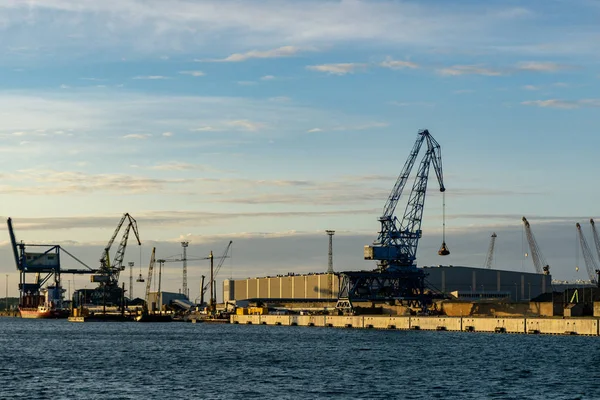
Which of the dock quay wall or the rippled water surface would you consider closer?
the rippled water surface

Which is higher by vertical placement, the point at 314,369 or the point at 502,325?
the point at 502,325

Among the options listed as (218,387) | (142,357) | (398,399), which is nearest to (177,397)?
(218,387)

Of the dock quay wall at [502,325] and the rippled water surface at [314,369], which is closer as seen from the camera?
the rippled water surface at [314,369]

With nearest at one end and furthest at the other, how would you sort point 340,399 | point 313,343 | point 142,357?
1. point 340,399
2. point 142,357
3. point 313,343

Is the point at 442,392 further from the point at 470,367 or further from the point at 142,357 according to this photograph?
the point at 142,357

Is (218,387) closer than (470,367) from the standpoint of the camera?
Yes

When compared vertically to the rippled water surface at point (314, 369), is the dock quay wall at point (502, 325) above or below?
above

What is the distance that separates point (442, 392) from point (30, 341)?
353ft

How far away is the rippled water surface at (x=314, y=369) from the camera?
8044 cm

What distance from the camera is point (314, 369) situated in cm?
→ 10100

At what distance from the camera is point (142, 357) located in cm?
12269

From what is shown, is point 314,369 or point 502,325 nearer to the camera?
point 314,369

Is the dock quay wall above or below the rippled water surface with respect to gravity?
above

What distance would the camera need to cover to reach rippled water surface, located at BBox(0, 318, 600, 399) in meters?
80.4
